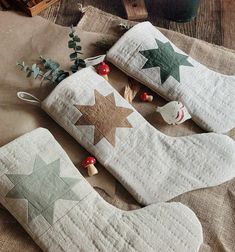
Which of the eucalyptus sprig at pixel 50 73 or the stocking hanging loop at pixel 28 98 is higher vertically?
the eucalyptus sprig at pixel 50 73

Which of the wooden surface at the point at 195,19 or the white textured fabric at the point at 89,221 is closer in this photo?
the white textured fabric at the point at 89,221

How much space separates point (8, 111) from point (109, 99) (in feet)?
0.75

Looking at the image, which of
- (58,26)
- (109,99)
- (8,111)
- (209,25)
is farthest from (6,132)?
(209,25)

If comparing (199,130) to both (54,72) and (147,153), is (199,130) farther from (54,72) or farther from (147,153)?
(54,72)

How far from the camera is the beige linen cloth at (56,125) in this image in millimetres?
748

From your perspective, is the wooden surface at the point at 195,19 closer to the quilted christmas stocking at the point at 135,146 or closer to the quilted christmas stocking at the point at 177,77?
the quilted christmas stocking at the point at 177,77

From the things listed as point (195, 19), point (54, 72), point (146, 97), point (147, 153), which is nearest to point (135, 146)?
point (147, 153)

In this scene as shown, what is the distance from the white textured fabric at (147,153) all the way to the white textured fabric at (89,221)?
0.18 feet

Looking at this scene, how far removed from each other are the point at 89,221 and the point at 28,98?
13.6 inches

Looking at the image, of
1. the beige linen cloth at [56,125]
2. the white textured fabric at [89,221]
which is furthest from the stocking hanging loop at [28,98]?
the white textured fabric at [89,221]

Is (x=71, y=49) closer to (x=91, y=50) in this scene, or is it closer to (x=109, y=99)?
(x=91, y=50)

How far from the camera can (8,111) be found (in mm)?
890

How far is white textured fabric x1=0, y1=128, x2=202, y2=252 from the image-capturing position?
69 centimetres

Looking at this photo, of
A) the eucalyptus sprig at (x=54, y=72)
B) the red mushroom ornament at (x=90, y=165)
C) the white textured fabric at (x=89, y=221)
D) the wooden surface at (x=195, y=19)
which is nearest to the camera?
the white textured fabric at (x=89, y=221)
